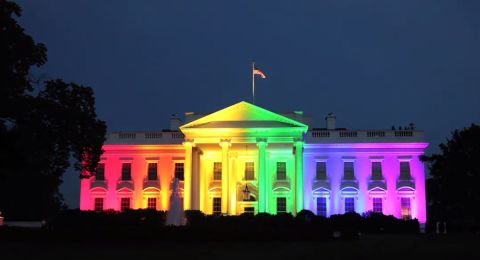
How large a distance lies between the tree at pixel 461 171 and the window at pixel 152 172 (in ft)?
65.5

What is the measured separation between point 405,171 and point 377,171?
2023 mm

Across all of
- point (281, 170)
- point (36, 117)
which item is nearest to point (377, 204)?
point (281, 170)

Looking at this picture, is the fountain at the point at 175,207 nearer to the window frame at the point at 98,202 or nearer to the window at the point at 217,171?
the window at the point at 217,171

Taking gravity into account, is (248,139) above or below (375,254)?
above

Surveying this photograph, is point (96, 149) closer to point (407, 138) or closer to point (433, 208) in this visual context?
point (407, 138)

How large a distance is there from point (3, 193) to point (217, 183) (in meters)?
15.5

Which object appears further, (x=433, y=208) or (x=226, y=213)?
(x=433, y=208)

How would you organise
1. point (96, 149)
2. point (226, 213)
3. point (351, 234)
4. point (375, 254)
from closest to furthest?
point (375, 254) → point (96, 149) → point (351, 234) → point (226, 213)

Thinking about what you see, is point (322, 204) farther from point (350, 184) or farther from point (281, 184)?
point (281, 184)

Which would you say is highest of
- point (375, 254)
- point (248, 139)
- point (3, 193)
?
point (248, 139)

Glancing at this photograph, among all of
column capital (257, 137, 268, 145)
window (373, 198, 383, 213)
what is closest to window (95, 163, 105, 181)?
column capital (257, 137, 268, 145)

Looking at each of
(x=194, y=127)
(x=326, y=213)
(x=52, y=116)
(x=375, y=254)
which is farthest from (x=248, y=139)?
(x=375, y=254)

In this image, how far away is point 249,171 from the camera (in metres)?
46.5

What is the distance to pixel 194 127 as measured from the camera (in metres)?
43.3
